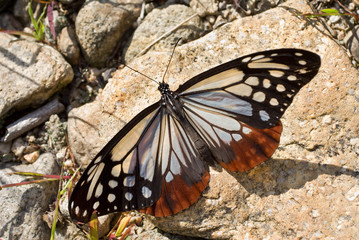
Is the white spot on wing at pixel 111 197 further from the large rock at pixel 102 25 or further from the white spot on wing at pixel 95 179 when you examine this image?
the large rock at pixel 102 25

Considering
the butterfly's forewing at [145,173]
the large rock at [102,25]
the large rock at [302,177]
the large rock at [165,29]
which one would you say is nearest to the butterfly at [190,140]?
the butterfly's forewing at [145,173]

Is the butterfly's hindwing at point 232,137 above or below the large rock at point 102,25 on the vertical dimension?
below

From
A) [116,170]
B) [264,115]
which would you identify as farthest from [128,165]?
[264,115]

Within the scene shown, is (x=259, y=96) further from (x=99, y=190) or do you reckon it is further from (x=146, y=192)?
(x=99, y=190)

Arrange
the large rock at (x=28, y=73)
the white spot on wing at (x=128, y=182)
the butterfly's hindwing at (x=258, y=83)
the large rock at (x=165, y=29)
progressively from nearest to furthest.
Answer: the butterfly's hindwing at (x=258, y=83), the white spot on wing at (x=128, y=182), the large rock at (x=28, y=73), the large rock at (x=165, y=29)

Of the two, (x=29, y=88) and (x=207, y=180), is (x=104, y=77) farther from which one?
(x=207, y=180)

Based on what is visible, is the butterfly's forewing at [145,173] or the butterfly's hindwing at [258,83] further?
the butterfly's forewing at [145,173]

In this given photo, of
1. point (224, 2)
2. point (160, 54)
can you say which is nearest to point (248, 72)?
point (160, 54)

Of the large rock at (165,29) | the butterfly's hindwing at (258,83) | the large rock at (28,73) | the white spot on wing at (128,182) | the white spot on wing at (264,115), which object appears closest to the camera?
the butterfly's hindwing at (258,83)
